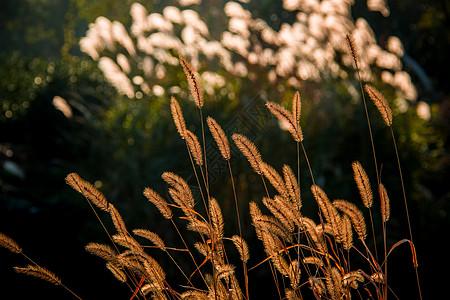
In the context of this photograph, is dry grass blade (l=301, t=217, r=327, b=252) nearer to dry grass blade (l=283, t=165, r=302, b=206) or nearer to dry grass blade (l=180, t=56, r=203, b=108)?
dry grass blade (l=283, t=165, r=302, b=206)

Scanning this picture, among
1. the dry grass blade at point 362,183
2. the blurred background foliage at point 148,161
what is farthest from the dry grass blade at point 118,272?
the blurred background foliage at point 148,161

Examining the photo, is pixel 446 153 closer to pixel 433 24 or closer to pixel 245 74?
pixel 245 74

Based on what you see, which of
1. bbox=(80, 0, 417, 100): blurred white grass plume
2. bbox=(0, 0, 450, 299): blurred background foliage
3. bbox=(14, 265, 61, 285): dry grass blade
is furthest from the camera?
bbox=(80, 0, 417, 100): blurred white grass plume

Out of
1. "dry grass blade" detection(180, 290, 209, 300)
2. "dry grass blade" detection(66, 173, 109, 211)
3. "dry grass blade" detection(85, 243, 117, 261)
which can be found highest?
"dry grass blade" detection(66, 173, 109, 211)

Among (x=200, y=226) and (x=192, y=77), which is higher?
(x=192, y=77)

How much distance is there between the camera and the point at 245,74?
16.1ft

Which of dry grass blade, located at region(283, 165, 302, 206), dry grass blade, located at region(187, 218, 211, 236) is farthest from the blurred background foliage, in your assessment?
dry grass blade, located at region(283, 165, 302, 206)

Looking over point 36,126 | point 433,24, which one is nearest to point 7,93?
point 36,126

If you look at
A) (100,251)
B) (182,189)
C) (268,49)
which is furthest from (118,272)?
(268,49)

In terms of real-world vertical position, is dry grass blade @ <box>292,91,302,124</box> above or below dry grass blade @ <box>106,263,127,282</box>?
above

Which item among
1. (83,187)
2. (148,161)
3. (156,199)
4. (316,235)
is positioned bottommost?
(148,161)

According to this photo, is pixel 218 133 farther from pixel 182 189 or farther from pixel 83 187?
pixel 83 187

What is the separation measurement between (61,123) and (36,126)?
0.32 metres

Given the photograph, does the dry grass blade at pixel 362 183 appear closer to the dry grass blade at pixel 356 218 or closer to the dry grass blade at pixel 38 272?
the dry grass blade at pixel 356 218
